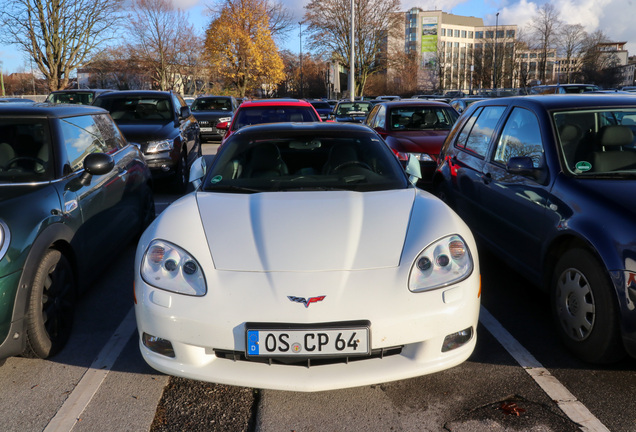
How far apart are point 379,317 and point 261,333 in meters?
0.54

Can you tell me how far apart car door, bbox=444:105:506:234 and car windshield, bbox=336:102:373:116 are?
15573mm

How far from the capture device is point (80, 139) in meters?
4.43

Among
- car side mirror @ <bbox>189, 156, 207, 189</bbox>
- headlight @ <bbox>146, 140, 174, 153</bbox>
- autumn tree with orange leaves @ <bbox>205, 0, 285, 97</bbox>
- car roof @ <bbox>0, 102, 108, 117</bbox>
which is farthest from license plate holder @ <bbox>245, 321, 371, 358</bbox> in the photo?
autumn tree with orange leaves @ <bbox>205, 0, 285, 97</bbox>

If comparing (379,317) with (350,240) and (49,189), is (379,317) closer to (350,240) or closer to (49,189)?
(350,240)

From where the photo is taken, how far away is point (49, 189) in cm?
357

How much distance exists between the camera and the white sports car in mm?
2455

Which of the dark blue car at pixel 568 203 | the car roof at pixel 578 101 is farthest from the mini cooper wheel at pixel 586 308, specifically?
the car roof at pixel 578 101

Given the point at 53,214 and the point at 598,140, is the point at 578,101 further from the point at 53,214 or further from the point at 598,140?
the point at 53,214

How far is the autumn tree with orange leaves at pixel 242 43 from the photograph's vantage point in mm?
36219

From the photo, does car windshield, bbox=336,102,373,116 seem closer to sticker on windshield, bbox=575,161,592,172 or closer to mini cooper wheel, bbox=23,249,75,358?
sticker on windshield, bbox=575,161,592,172

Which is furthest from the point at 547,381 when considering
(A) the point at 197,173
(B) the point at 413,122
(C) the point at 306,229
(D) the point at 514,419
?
(B) the point at 413,122

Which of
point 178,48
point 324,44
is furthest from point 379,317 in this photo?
point 324,44

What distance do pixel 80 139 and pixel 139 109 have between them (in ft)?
19.2

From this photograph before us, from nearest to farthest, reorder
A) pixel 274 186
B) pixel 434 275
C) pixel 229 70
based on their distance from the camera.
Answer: pixel 434 275
pixel 274 186
pixel 229 70
